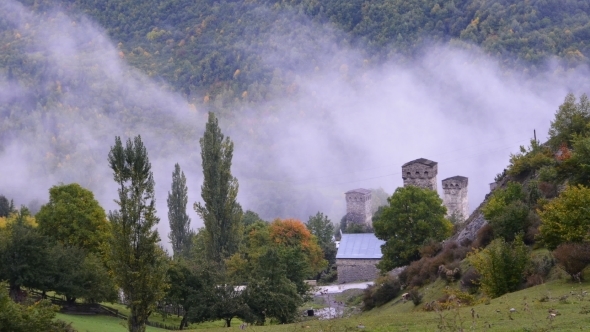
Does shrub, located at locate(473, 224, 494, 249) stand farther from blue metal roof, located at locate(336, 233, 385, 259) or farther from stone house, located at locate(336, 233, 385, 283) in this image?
blue metal roof, located at locate(336, 233, 385, 259)

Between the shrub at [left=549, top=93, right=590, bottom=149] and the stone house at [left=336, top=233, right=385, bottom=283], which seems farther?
the stone house at [left=336, top=233, right=385, bottom=283]

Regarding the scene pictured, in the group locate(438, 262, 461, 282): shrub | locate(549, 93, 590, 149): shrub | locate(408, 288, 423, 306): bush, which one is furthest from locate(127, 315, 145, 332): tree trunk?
locate(549, 93, 590, 149): shrub

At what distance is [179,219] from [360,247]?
14039 millimetres

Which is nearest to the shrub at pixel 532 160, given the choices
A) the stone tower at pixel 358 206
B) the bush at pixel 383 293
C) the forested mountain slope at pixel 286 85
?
the bush at pixel 383 293

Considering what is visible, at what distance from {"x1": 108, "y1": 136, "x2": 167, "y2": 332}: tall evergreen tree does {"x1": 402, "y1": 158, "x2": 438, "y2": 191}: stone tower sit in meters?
48.3

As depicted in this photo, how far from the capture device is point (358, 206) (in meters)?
80.6

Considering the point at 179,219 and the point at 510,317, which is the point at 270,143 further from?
the point at 510,317

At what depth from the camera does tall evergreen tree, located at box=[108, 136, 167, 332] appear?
2356cm

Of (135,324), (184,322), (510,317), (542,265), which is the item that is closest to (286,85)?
(184,322)

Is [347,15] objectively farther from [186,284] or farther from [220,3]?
[186,284]

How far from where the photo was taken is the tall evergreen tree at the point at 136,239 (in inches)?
928

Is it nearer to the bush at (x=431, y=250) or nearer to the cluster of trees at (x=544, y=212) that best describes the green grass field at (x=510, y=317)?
the cluster of trees at (x=544, y=212)

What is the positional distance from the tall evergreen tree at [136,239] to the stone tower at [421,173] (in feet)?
158

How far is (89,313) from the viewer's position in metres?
34.9
